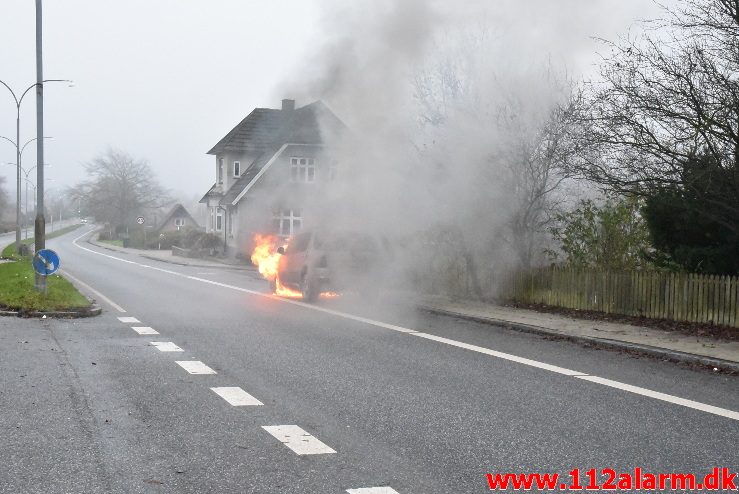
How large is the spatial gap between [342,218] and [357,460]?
13.1 m

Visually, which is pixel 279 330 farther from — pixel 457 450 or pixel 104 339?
pixel 457 450

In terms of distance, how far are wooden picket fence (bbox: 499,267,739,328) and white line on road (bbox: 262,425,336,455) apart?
8.34 meters

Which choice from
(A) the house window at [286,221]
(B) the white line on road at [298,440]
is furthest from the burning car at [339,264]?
(B) the white line on road at [298,440]

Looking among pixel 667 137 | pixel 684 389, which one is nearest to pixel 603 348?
pixel 684 389

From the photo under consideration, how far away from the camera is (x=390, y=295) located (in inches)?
687

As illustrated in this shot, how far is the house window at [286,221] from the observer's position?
878 inches

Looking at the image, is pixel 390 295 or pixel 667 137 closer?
pixel 667 137

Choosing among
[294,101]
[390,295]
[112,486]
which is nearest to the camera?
[112,486]

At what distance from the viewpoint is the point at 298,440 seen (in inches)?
220

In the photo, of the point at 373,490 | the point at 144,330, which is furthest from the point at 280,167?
the point at 373,490

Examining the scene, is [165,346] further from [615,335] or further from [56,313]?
[615,335]

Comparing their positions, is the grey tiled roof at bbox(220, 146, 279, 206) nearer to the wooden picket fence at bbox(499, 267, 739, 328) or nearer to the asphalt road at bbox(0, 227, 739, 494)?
the wooden picket fence at bbox(499, 267, 739, 328)

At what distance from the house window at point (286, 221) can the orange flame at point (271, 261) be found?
0.63 m

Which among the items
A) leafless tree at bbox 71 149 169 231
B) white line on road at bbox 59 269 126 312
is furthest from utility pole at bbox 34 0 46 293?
leafless tree at bbox 71 149 169 231
